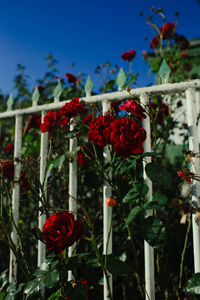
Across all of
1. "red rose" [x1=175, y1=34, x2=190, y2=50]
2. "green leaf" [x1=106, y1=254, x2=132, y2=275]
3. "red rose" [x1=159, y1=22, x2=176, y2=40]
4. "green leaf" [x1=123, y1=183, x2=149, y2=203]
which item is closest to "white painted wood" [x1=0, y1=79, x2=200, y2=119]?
"green leaf" [x1=123, y1=183, x2=149, y2=203]

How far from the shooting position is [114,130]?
1098 mm

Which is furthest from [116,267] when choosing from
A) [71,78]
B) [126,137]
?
[71,78]

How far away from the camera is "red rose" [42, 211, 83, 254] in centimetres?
105

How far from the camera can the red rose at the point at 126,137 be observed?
3.52 feet

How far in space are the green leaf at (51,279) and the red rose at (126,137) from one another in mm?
619

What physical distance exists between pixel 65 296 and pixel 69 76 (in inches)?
71.7

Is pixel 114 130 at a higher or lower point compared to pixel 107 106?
lower

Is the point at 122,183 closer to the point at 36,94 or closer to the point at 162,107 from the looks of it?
the point at 162,107

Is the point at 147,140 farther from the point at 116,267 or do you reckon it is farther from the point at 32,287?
the point at 32,287

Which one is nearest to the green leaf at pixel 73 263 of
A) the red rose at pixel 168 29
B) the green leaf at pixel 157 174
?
the green leaf at pixel 157 174

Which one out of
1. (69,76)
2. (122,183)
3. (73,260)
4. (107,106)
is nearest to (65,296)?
(73,260)

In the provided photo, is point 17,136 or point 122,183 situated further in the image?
point 122,183

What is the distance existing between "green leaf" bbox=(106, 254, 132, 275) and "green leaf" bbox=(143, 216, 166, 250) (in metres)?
0.16

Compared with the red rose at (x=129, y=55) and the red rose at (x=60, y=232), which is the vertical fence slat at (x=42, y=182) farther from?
the red rose at (x=129, y=55)
